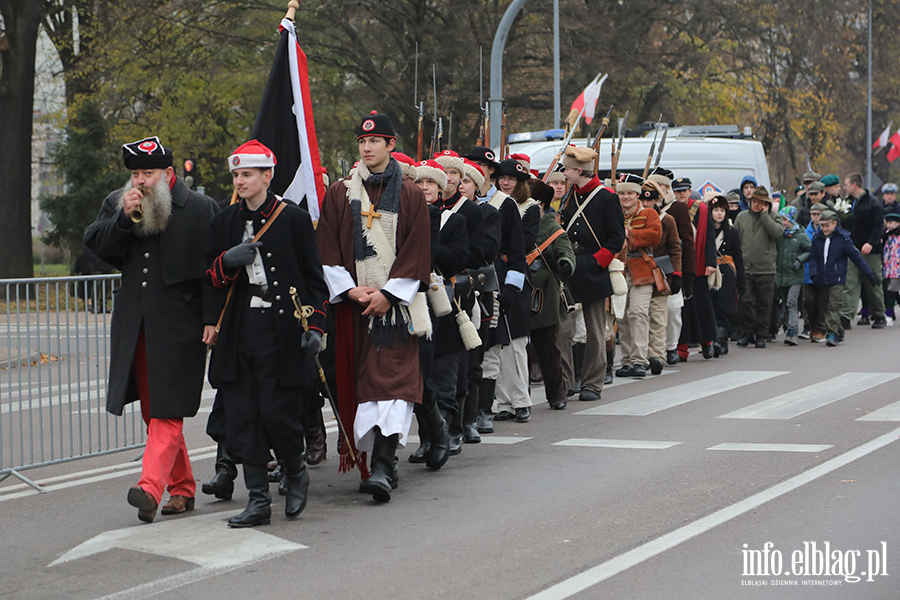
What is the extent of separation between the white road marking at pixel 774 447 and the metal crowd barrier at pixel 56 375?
391 centimetres

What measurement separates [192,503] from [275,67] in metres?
2.85

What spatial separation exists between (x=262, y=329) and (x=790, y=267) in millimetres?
11108

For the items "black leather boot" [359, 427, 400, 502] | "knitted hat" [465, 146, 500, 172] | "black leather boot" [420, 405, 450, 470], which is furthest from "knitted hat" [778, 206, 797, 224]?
"black leather boot" [359, 427, 400, 502]

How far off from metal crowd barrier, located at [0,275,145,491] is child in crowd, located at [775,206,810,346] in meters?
9.84

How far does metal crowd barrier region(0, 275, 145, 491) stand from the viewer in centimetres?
741

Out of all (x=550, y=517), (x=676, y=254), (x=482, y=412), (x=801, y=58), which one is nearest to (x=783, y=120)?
(x=801, y=58)

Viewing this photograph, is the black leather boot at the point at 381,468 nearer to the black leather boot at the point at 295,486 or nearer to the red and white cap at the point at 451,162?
the black leather boot at the point at 295,486

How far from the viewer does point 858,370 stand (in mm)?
12578

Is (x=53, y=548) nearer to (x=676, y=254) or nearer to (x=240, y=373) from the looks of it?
(x=240, y=373)

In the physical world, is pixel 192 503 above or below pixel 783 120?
below

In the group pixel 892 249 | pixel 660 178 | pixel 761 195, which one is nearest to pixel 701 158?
pixel 761 195

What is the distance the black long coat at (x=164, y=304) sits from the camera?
20.9ft

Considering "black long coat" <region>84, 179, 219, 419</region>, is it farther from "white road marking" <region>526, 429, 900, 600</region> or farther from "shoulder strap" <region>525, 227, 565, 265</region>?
"shoulder strap" <region>525, 227, 565, 265</region>

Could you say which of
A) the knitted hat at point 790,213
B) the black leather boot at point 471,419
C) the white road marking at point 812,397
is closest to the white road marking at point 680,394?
the white road marking at point 812,397
